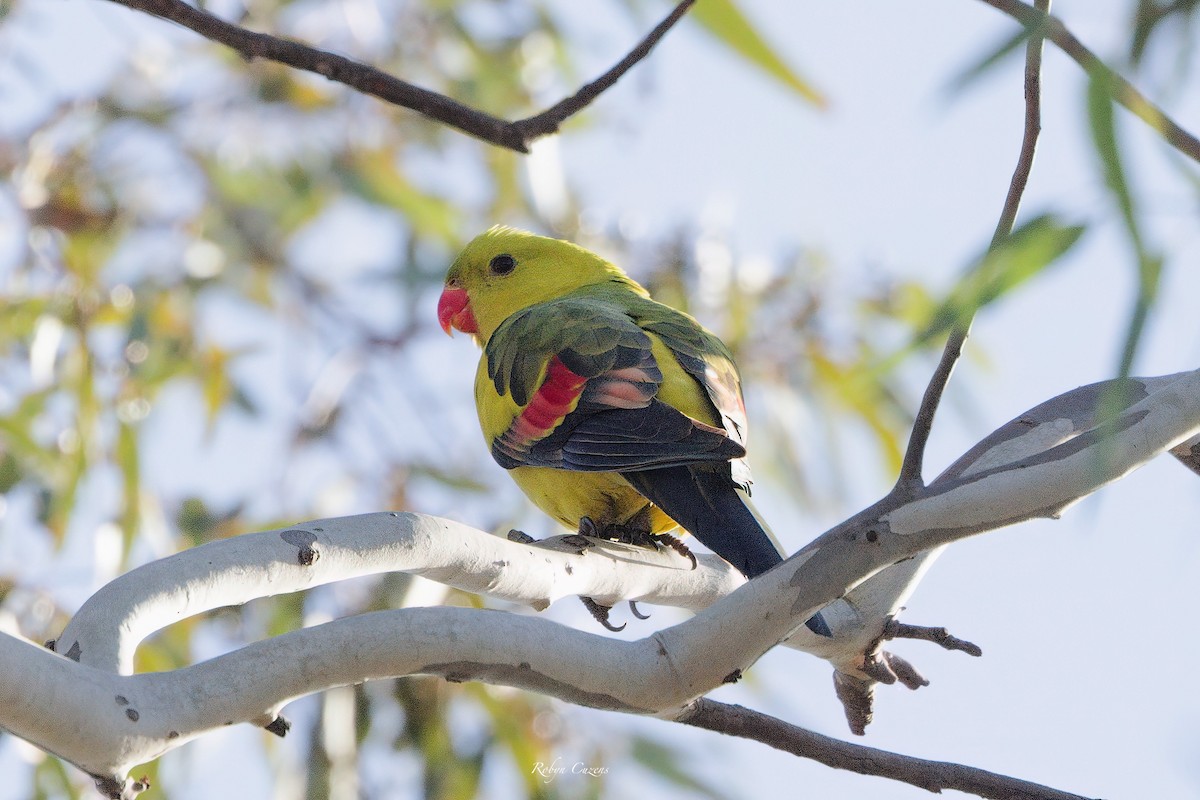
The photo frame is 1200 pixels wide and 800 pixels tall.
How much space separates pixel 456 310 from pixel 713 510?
1.65m

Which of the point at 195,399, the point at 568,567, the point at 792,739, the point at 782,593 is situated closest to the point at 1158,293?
the point at 782,593

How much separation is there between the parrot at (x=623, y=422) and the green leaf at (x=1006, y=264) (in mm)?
541

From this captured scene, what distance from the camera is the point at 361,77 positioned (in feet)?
6.82

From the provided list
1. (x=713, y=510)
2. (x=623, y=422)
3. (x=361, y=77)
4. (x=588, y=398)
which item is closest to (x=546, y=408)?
(x=588, y=398)

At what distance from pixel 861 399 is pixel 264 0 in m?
2.65

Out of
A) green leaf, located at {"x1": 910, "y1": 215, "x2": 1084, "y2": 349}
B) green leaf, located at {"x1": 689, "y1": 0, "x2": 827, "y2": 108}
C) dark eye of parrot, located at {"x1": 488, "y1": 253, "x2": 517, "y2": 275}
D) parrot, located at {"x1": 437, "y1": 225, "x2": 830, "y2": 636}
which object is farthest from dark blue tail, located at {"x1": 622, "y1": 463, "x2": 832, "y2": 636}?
dark eye of parrot, located at {"x1": 488, "y1": 253, "x2": 517, "y2": 275}

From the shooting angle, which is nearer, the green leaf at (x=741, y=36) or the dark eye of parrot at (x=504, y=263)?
the green leaf at (x=741, y=36)

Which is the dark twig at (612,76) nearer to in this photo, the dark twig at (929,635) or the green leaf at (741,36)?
the green leaf at (741,36)

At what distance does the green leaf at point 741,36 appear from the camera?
2568 millimetres

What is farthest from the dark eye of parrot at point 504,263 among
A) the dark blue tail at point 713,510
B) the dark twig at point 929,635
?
the dark twig at point 929,635

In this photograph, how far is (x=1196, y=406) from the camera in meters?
1.56

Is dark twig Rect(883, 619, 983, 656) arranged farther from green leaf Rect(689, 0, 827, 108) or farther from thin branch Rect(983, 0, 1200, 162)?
green leaf Rect(689, 0, 827, 108)

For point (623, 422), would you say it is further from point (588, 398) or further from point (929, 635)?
point (929, 635)

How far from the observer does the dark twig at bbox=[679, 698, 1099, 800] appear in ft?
5.72
